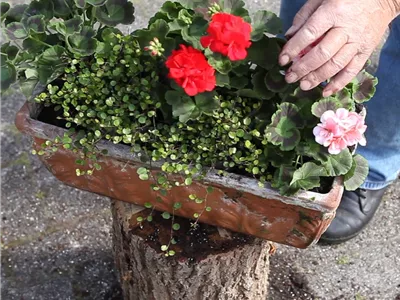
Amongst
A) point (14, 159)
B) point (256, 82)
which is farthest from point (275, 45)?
point (14, 159)

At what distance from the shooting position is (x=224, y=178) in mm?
1506

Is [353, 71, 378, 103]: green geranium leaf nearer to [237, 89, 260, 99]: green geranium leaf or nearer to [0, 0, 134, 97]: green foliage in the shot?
[237, 89, 260, 99]: green geranium leaf

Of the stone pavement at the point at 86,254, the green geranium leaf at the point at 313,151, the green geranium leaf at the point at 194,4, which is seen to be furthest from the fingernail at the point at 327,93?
the stone pavement at the point at 86,254

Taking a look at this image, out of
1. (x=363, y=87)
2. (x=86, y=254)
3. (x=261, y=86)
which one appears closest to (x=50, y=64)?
(x=261, y=86)

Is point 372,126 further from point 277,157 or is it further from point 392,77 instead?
point 277,157

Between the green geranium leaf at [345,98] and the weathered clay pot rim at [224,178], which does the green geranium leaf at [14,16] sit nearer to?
the weathered clay pot rim at [224,178]

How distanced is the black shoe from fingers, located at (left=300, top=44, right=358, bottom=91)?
1110 mm

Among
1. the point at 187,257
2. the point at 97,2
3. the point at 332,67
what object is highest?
the point at 332,67

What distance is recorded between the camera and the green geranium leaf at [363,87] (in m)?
1.57

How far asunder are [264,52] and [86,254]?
3.90 ft

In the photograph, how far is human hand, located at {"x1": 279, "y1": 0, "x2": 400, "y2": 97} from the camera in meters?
1.36

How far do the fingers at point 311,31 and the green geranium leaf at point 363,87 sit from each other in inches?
9.8

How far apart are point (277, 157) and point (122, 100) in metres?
0.38

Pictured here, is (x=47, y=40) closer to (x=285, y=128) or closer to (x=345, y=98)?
(x=285, y=128)
